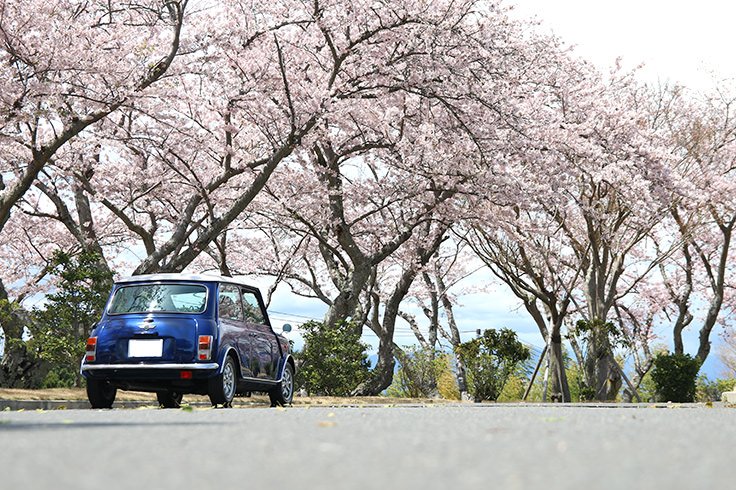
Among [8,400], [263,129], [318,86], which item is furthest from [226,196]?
[8,400]

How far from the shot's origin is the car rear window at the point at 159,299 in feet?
38.9

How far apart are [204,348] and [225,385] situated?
0.59 meters

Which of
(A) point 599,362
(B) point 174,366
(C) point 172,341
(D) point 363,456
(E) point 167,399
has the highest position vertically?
(A) point 599,362

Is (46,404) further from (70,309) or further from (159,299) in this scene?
(159,299)

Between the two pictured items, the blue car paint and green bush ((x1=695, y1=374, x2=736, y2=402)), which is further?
green bush ((x1=695, y1=374, x2=736, y2=402))

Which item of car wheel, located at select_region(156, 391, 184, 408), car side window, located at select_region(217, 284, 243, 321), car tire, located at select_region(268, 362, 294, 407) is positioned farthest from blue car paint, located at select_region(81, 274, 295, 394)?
car wheel, located at select_region(156, 391, 184, 408)

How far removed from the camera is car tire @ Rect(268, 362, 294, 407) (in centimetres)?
1347

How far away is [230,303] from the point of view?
12.4m

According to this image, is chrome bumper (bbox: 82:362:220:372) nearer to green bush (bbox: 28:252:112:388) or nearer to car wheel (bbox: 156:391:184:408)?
car wheel (bbox: 156:391:184:408)

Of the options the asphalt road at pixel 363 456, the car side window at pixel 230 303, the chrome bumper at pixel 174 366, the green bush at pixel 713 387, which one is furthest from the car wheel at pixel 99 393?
the green bush at pixel 713 387

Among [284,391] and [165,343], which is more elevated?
[165,343]

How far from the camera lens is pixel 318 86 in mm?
19188

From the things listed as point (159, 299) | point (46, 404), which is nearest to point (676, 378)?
point (46, 404)

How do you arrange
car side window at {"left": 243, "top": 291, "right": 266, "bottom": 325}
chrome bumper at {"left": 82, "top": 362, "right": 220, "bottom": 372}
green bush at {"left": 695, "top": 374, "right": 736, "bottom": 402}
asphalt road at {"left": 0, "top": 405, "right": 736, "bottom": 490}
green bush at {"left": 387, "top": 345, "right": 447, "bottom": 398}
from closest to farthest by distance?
1. asphalt road at {"left": 0, "top": 405, "right": 736, "bottom": 490}
2. chrome bumper at {"left": 82, "top": 362, "right": 220, "bottom": 372}
3. car side window at {"left": 243, "top": 291, "right": 266, "bottom": 325}
4. green bush at {"left": 387, "top": 345, "right": 447, "bottom": 398}
5. green bush at {"left": 695, "top": 374, "right": 736, "bottom": 402}
